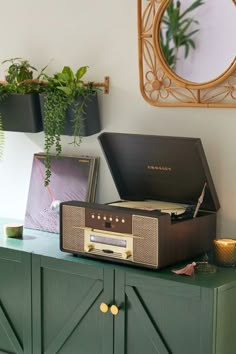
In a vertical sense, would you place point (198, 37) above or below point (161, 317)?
above

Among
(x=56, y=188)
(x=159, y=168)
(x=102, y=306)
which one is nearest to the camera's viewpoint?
(x=102, y=306)

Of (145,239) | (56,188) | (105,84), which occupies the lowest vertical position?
(145,239)

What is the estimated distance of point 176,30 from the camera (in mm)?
2701

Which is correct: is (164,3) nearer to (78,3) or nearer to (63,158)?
(78,3)

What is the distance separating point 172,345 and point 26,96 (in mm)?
1233

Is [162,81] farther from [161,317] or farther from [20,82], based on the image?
[161,317]

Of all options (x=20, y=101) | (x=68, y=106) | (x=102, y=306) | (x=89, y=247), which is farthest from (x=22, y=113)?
(x=102, y=306)

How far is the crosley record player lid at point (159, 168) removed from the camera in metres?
2.64

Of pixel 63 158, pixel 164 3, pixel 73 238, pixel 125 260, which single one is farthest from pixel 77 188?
pixel 164 3

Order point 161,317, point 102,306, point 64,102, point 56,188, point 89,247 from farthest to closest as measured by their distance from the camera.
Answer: point 56,188 → point 64,102 → point 89,247 → point 102,306 → point 161,317

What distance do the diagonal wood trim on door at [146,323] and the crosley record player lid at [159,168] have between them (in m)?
0.48

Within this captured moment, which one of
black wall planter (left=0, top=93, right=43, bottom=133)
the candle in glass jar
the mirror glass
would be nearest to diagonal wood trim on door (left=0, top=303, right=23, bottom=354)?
black wall planter (left=0, top=93, right=43, bottom=133)

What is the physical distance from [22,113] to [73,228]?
2.11 ft

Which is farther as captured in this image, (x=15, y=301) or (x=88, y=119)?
(x=88, y=119)
